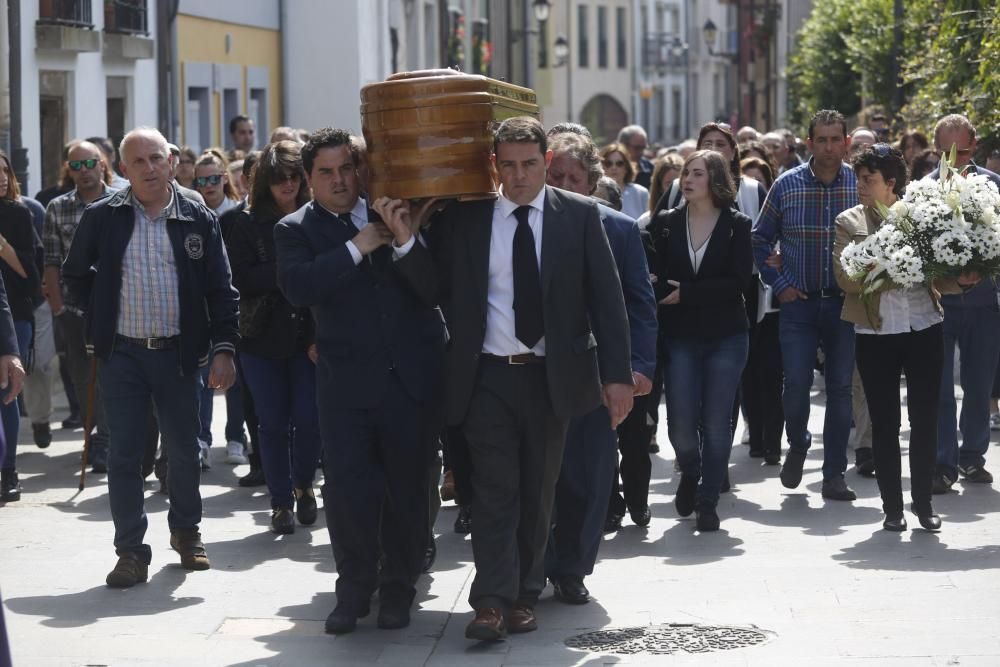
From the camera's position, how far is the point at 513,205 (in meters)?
7.41

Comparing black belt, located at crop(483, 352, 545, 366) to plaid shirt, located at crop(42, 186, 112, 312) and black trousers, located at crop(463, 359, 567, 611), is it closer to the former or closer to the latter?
black trousers, located at crop(463, 359, 567, 611)

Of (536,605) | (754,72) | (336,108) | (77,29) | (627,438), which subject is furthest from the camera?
(754,72)

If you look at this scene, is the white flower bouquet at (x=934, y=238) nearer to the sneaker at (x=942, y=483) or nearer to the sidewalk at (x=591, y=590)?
the sidewalk at (x=591, y=590)

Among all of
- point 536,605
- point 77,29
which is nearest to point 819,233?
point 536,605

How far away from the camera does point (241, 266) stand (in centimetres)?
1012

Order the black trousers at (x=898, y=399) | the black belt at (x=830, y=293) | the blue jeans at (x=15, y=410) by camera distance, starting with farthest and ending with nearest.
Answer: the blue jeans at (x=15, y=410), the black belt at (x=830, y=293), the black trousers at (x=898, y=399)

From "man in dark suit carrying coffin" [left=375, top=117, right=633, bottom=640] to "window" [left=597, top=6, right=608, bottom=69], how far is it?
72.3 m

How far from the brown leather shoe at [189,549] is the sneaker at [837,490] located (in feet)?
12.0

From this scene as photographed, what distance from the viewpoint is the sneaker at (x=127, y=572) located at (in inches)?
331

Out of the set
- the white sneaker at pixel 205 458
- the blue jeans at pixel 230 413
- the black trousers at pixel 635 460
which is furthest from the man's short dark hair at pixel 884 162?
the white sneaker at pixel 205 458

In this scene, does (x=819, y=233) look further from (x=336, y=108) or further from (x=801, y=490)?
(x=336, y=108)

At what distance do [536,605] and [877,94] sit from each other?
24.5 meters

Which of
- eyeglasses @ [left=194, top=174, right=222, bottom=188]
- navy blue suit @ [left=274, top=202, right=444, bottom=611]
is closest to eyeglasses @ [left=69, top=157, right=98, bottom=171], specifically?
eyeglasses @ [left=194, top=174, right=222, bottom=188]

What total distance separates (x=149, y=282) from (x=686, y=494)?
3.17 m
